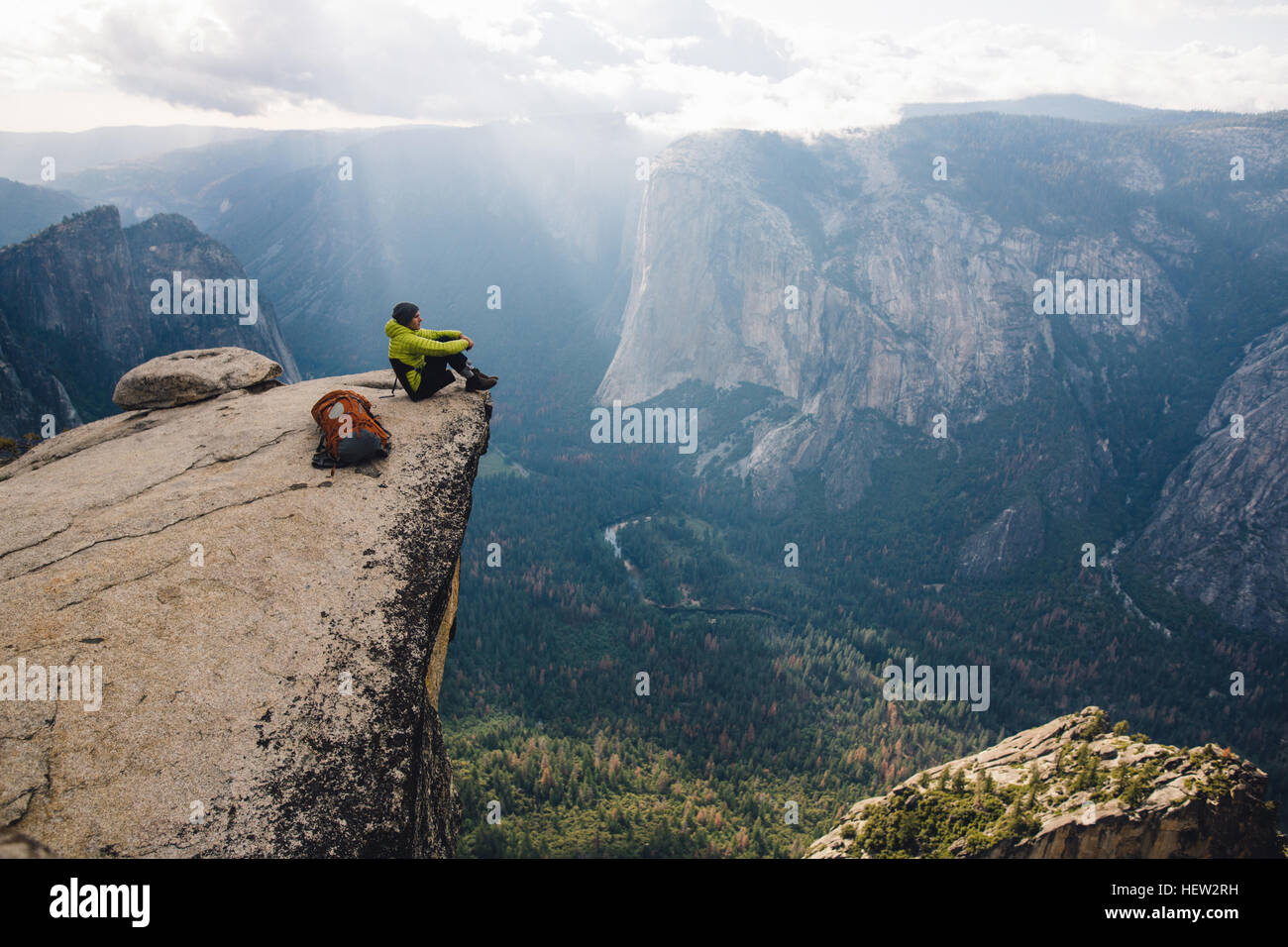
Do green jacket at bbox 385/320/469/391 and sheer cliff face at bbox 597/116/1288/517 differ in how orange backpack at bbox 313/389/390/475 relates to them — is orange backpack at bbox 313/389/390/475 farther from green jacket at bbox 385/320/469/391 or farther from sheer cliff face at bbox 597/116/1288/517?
sheer cliff face at bbox 597/116/1288/517

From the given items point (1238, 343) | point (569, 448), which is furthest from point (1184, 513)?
point (569, 448)

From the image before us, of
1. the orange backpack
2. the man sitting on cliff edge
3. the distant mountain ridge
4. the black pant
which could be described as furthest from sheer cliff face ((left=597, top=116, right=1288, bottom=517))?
the orange backpack

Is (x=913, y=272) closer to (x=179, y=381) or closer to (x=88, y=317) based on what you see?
(x=179, y=381)

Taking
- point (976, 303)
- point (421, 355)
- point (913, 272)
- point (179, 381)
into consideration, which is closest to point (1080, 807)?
point (421, 355)

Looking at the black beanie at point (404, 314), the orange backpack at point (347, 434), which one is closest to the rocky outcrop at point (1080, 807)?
the orange backpack at point (347, 434)

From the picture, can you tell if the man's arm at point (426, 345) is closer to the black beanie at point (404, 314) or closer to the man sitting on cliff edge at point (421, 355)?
the man sitting on cliff edge at point (421, 355)
